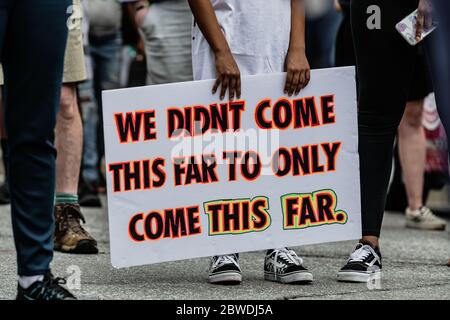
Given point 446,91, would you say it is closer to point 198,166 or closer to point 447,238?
point 198,166

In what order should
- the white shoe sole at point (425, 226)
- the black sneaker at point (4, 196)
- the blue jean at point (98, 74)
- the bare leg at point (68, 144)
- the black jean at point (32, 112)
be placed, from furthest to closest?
the blue jean at point (98, 74) < the black sneaker at point (4, 196) < the white shoe sole at point (425, 226) < the bare leg at point (68, 144) < the black jean at point (32, 112)

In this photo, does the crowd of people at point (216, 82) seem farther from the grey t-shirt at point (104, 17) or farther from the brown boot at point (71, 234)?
the grey t-shirt at point (104, 17)

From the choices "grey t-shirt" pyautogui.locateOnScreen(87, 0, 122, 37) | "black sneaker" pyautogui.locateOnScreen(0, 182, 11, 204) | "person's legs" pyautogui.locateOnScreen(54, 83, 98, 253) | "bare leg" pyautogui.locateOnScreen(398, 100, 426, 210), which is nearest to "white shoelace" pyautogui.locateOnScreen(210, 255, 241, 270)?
"person's legs" pyautogui.locateOnScreen(54, 83, 98, 253)

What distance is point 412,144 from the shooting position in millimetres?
6480

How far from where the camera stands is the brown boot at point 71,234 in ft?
16.7

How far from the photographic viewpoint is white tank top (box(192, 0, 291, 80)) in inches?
168

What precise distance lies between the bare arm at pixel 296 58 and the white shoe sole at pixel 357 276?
72 cm

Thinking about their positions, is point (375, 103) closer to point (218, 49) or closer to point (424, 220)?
point (218, 49)

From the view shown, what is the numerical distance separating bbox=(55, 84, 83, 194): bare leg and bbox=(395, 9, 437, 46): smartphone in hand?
1707 millimetres

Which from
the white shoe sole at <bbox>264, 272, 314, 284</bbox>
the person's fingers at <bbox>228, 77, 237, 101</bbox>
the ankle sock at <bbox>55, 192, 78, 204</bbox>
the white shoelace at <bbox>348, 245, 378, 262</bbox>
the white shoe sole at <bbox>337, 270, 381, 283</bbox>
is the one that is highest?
the person's fingers at <bbox>228, 77, 237, 101</bbox>

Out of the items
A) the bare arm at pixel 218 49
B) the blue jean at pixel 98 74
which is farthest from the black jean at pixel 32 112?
the blue jean at pixel 98 74

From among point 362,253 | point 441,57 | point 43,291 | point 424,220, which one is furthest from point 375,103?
point 424,220

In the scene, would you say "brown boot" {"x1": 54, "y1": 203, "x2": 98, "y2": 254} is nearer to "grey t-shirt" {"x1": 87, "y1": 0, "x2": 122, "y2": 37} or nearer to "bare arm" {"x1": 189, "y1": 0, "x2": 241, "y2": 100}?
"bare arm" {"x1": 189, "y1": 0, "x2": 241, "y2": 100}
